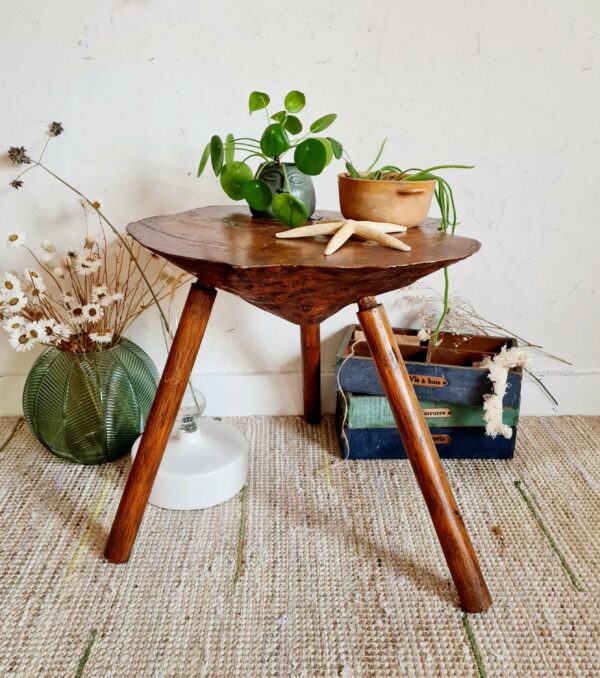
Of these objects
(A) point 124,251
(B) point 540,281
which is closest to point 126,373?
(A) point 124,251

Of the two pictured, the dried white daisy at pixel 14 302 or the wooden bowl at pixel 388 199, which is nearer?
the wooden bowl at pixel 388 199

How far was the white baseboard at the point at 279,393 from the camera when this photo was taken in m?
1.40

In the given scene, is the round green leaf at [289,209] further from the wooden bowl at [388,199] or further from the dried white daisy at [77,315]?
the dried white daisy at [77,315]

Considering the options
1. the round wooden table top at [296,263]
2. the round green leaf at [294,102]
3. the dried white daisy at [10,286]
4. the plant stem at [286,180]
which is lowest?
the dried white daisy at [10,286]

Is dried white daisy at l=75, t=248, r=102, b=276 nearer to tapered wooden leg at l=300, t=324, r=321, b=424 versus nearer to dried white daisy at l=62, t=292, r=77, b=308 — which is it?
dried white daisy at l=62, t=292, r=77, b=308

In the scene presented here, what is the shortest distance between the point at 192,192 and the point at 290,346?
423 millimetres

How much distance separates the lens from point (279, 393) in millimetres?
1414

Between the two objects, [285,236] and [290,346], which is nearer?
[285,236]

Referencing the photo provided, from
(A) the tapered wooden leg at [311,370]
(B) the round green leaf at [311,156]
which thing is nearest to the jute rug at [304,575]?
(A) the tapered wooden leg at [311,370]

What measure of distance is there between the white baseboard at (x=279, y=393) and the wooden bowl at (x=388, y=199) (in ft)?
1.83

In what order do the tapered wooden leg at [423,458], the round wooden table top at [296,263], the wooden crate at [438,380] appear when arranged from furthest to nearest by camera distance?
1. the wooden crate at [438,380]
2. the tapered wooden leg at [423,458]
3. the round wooden table top at [296,263]

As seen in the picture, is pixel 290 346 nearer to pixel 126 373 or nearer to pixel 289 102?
pixel 126 373

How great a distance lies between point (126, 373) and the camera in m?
1.20

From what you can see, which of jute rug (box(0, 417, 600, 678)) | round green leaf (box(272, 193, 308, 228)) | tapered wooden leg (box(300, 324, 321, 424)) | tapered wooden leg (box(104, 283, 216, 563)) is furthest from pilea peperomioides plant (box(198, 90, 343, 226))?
jute rug (box(0, 417, 600, 678))
